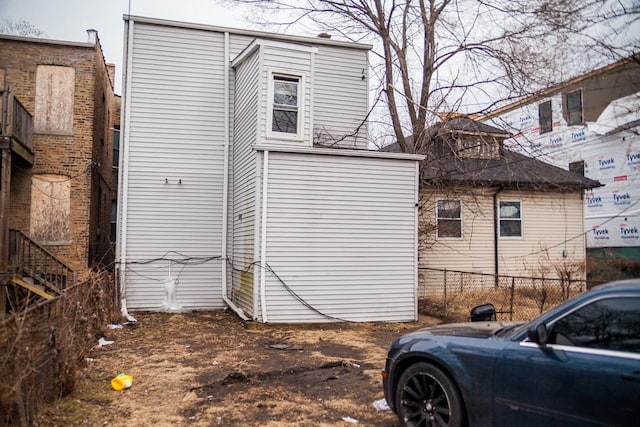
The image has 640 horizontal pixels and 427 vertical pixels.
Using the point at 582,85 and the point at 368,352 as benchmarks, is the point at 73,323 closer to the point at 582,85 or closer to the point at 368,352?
the point at 368,352

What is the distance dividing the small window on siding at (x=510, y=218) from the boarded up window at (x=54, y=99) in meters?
14.0

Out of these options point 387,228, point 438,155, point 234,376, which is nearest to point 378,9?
point 438,155

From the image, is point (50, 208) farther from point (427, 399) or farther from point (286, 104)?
point (427, 399)

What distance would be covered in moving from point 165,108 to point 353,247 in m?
6.34

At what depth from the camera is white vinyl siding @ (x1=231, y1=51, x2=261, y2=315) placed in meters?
11.0

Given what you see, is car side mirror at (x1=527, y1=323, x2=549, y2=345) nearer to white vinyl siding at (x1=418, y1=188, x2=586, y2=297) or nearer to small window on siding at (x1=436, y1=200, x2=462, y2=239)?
white vinyl siding at (x1=418, y1=188, x2=586, y2=297)

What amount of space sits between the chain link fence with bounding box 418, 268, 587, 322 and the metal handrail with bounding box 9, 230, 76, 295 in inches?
374

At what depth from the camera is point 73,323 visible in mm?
5965

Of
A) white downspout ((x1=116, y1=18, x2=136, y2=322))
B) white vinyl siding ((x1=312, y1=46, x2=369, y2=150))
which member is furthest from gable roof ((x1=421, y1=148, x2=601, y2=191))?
white downspout ((x1=116, y1=18, x2=136, y2=322))

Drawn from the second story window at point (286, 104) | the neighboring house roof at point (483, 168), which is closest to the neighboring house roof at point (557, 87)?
the neighboring house roof at point (483, 168)

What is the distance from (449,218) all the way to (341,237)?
6352 millimetres

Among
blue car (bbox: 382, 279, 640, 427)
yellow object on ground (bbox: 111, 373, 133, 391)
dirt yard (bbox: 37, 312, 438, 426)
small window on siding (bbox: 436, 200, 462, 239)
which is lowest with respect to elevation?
dirt yard (bbox: 37, 312, 438, 426)

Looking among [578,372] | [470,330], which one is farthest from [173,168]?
[578,372]

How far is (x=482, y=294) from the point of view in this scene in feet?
47.0
